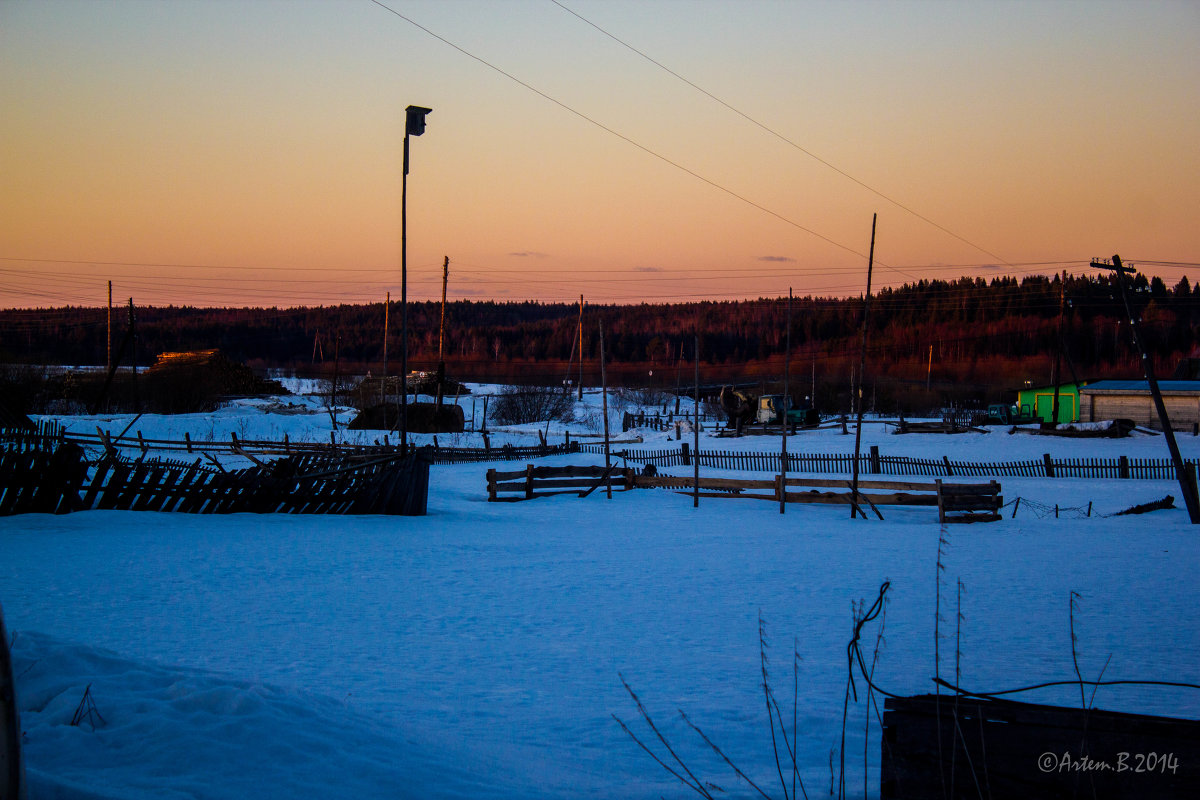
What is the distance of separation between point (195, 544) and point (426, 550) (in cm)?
340

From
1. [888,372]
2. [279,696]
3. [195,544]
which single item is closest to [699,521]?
[195,544]

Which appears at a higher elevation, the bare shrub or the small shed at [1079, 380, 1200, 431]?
the small shed at [1079, 380, 1200, 431]

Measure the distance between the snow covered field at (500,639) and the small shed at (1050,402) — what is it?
4285 centimetres

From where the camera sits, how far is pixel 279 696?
5.31 metres

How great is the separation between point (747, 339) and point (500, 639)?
150 metres

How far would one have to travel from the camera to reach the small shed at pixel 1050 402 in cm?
5644

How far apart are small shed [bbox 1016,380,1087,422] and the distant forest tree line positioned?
16.7 meters

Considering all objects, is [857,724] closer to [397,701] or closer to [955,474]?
[397,701]

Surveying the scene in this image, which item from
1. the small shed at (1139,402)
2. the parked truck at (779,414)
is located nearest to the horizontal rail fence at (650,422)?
the parked truck at (779,414)

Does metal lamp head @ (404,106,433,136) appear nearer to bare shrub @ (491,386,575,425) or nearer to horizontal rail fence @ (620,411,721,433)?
horizontal rail fence @ (620,411,721,433)

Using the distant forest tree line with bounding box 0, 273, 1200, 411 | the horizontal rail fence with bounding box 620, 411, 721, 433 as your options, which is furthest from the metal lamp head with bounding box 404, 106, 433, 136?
the distant forest tree line with bounding box 0, 273, 1200, 411

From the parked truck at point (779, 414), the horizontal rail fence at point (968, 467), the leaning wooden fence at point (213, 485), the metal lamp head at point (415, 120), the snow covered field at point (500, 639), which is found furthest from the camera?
the parked truck at point (779, 414)

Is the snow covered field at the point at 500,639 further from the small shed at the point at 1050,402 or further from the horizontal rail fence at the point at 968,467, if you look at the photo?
the small shed at the point at 1050,402

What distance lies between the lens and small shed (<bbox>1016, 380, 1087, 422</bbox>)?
56.4 m
